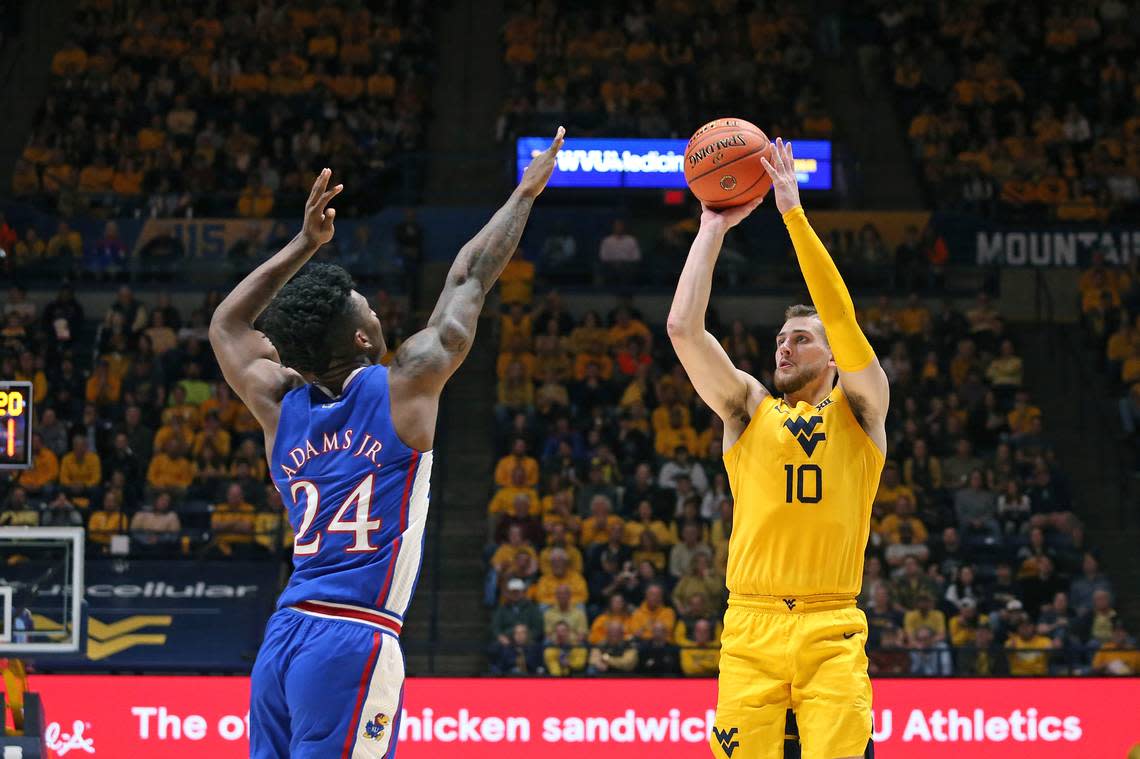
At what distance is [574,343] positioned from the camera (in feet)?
58.6

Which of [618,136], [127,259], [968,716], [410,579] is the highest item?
[618,136]

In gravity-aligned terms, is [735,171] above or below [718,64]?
below

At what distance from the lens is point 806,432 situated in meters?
5.57

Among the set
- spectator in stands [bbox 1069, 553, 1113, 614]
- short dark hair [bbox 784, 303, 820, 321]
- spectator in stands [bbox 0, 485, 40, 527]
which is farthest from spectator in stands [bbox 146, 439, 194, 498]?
short dark hair [bbox 784, 303, 820, 321]

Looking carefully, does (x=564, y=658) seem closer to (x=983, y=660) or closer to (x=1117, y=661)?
(x=983, y=660)

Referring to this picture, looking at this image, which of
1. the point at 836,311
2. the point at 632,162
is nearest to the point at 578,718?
the point at 836,311

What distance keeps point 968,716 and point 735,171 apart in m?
6.53

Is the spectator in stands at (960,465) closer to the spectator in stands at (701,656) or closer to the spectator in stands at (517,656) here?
the spectator in stands at (701,656)

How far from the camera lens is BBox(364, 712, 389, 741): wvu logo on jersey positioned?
4.13m

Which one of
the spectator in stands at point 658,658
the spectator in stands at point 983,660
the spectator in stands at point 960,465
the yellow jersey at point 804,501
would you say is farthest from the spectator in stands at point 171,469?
the yellow jersey at point 804,501

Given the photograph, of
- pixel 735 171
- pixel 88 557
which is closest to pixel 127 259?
pixel 88 557

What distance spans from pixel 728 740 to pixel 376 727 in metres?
1.60

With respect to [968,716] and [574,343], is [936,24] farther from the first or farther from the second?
[968,716]

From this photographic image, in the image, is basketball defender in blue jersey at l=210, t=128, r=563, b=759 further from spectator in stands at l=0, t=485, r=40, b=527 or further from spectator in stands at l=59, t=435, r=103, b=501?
spectator in stands at l=59, t=435, r=103, b=501
